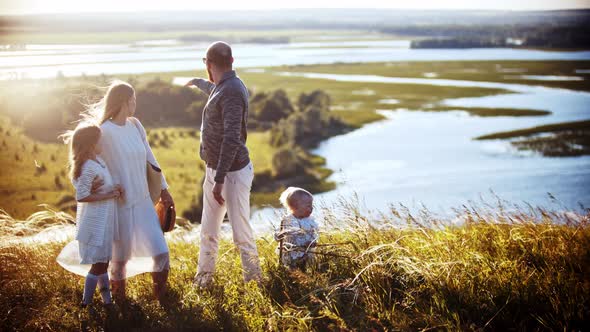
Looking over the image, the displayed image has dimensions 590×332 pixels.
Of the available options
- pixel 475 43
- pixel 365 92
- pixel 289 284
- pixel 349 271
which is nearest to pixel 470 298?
pixel 349 271

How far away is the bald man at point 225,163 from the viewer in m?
4.78

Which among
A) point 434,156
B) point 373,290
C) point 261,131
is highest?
point 373,290

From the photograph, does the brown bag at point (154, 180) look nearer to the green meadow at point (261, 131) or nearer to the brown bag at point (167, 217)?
the brown bag at point (167, 217)

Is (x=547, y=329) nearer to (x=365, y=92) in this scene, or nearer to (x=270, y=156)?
(x=270, y=156)

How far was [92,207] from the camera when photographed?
15.4 ft

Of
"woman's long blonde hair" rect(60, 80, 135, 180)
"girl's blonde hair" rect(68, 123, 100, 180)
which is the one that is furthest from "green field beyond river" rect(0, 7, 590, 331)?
"girl's blonde hair" rect(68, 123, 100, 180)

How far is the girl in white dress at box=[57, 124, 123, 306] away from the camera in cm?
462

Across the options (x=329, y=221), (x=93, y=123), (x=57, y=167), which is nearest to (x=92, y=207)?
(x=93, y=123)

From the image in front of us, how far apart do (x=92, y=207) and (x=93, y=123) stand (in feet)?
2.31

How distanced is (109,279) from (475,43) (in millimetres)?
200472

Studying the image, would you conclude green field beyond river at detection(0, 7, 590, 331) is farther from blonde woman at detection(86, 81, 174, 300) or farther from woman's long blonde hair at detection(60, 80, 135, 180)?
woman's long blonde hair at detection(60, 80, 135, 180)

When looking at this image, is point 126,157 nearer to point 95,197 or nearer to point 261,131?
point 95,197

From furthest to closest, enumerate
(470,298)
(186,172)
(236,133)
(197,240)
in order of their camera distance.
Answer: (186,172) < (197,240) < (236,133) < (470,298)

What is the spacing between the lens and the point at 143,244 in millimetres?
4809
